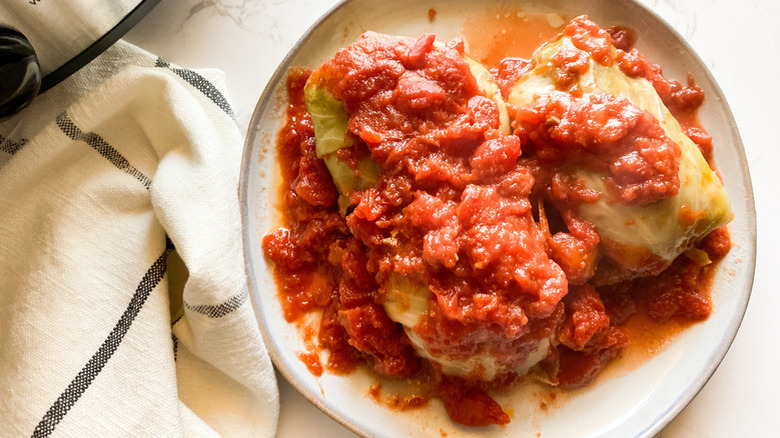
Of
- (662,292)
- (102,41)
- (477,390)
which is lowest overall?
(477,390)

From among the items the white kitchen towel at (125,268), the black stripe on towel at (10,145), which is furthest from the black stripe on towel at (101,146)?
the black stripe on towel at (10,145)

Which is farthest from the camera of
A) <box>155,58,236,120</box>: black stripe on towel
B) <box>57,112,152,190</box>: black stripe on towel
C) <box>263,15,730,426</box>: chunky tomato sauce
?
<box>155,58,236,120</box>: black stripe on towel

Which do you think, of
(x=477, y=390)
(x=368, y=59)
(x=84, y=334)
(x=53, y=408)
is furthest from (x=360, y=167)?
(x=53, y=408)

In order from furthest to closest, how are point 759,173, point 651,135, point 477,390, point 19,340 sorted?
point 759,173
point 477,390
point 19,340
point 651,135

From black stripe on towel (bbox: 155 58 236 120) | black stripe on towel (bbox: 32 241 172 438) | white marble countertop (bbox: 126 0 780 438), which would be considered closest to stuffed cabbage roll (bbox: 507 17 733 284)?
white marble countertop (bbox: 126 0 780 438)

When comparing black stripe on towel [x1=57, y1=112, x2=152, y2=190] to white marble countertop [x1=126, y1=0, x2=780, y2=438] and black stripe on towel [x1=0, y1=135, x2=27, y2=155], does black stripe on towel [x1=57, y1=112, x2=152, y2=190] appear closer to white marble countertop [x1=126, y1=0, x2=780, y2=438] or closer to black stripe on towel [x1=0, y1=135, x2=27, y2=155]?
black stripe on towel [x1=0, y1=135, x2=27, y2=155]

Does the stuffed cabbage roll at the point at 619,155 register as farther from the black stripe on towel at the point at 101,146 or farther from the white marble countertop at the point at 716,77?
the black stripe on towel at the point at 101,146

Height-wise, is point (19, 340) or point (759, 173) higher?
point (19, 340)

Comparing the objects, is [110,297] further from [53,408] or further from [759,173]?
[759,173]
